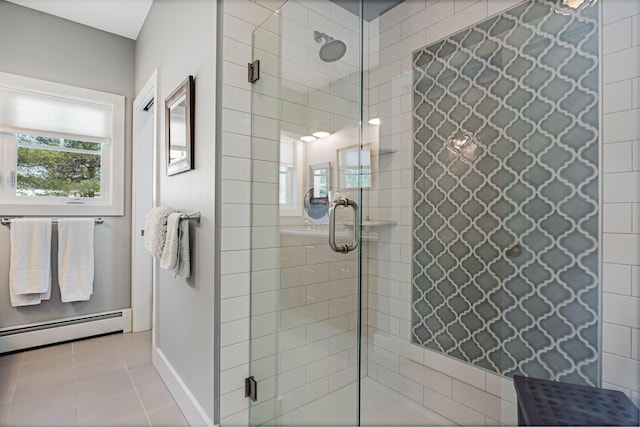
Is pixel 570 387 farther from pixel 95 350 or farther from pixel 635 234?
pixel 95 350

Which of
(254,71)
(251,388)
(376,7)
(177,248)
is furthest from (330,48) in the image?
(251,388)

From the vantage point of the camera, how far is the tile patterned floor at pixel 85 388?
1.72 meters

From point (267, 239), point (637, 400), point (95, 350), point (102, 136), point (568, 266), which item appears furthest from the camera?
point (102, 136)

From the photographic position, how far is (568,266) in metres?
1.32

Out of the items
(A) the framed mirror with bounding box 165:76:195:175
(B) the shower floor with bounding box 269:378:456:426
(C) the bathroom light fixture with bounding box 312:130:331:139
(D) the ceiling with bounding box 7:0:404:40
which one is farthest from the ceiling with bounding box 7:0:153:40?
(B) the shower floor with bounding box 269:378:456:426

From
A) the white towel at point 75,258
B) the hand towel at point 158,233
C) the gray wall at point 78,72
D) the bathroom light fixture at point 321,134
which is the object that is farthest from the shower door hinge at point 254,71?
the white towel at point 75,258

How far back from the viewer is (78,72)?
9.06 ft

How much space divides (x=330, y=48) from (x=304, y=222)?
0.80 metres

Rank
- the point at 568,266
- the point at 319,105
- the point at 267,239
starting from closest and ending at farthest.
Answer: the point at 568,266, the point at 319,105, the point at 267,239

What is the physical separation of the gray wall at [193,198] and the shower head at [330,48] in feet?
1.66

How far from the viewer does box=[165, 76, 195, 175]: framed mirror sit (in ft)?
5.78

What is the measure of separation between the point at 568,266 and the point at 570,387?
1.48 feet

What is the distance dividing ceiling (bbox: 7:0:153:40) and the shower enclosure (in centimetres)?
163

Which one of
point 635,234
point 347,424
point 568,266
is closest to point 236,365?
point 347,424
